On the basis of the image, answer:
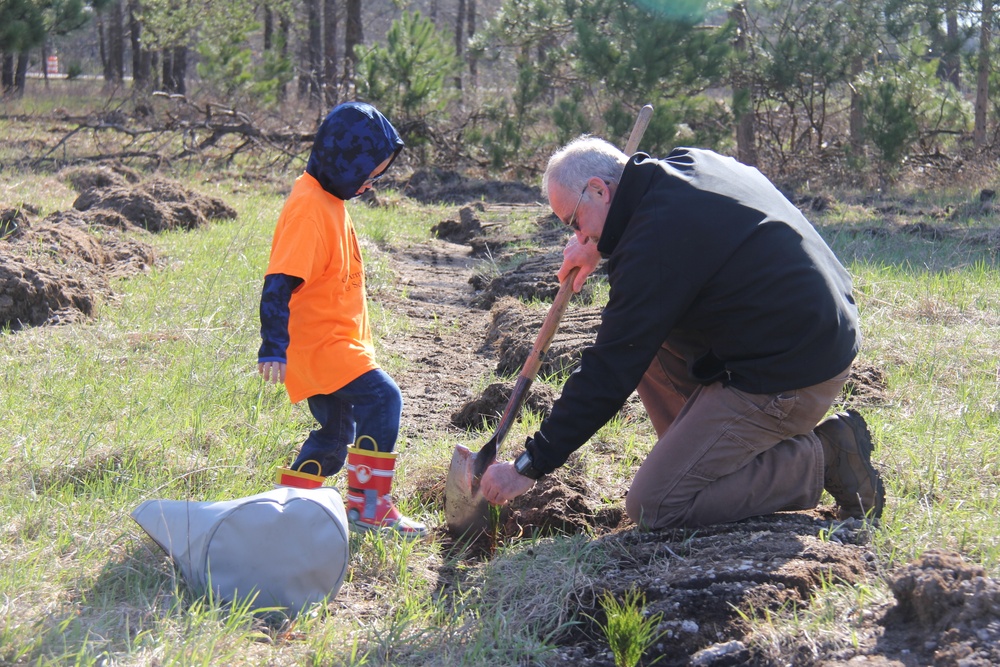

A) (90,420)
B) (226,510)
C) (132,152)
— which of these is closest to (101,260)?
(90,420)

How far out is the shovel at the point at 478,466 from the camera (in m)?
3.29

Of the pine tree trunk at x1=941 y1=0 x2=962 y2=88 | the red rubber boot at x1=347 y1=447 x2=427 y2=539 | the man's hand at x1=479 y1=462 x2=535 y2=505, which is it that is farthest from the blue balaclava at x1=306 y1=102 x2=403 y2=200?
the pine tree trunk at x1=941 y1=0 x2=962 y2=88

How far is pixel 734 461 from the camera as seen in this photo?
3.19 metres

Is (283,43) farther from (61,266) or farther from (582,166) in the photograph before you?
(582,166)

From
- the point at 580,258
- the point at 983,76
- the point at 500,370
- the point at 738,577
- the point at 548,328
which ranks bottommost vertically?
the point at 500,370

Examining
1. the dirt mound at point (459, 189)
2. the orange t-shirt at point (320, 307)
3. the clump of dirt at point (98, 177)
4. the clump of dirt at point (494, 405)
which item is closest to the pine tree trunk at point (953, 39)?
the dirt mound at point (459, 189)

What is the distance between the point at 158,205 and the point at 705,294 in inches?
271

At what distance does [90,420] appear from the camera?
3.88 m

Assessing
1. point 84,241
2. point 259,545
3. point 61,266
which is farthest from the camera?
point 84,241

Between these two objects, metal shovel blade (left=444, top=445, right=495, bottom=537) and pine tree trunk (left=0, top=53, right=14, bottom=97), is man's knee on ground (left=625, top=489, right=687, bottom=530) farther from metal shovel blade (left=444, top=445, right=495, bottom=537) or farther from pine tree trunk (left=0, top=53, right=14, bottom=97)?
pine tree trunk (left=0, top=53, right=14, bottom=97)

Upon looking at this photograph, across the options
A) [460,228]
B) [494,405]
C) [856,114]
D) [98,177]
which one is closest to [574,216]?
[494,405]

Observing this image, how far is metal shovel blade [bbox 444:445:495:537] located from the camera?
3.29m

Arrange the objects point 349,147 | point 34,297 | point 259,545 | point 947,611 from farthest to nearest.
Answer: point 34,297
point 349,147
point 259,545
point 947,611

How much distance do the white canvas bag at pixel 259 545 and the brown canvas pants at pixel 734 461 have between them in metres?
1.08
